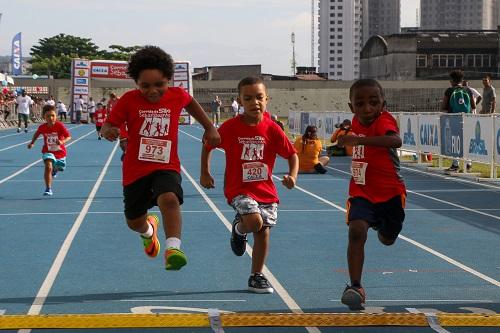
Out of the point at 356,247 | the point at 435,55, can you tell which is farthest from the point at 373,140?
the point at 435,55

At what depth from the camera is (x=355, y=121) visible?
731 centimetres

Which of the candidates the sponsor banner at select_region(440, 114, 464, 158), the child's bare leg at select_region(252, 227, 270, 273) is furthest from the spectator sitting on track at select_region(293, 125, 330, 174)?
the child's bare leg at select_region(252, 227, 270, 273)

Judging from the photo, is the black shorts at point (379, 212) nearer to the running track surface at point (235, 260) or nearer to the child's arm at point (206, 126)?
the running track surface at point (235, 260)

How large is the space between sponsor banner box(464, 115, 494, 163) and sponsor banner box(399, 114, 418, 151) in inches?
155

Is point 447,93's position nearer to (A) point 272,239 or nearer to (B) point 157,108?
(A) point 272,239

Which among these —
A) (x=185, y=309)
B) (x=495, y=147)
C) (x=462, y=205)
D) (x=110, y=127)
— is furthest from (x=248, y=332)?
(x=495, y=147)

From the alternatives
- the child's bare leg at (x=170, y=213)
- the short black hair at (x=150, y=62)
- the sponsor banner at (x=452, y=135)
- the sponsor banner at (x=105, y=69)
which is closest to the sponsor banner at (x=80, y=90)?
the sponsor banner at (x=105, y=69)

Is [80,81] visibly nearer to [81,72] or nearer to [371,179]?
[81,72]

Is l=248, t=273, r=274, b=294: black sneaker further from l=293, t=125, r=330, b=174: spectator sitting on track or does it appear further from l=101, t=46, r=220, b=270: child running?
l=293, t=125, r=330, b=174: spectator sitting on track

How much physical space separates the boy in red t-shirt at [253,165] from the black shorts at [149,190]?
2.25 feet

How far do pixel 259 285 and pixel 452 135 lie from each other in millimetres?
13703

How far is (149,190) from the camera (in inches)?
287

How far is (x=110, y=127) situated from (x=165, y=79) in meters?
0.53

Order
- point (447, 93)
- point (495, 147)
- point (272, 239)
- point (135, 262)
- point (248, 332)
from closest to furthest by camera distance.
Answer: point (248, 332) < point (135, 262) < point (272, 239) < point (495, 147) < point (447, 93)
